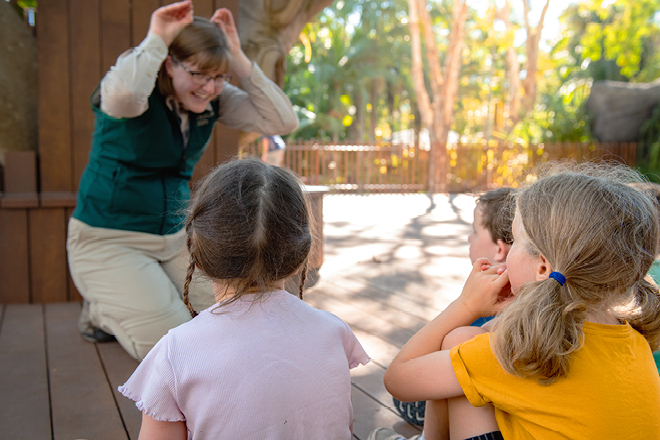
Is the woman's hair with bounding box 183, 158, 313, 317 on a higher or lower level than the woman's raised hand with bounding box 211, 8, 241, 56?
lower

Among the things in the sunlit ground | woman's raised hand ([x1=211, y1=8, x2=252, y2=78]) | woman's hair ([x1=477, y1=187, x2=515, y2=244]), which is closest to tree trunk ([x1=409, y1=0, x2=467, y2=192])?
the sunlit ground

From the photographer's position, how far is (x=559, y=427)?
105cm

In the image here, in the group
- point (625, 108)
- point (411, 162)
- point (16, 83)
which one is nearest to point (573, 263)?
point (16, 83)

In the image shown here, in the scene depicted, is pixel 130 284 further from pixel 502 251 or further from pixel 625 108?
pixel 625 108

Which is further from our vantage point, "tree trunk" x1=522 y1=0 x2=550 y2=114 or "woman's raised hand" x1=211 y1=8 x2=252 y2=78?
"tree trunk" x1=522 y1=0 x2=550 y2=114

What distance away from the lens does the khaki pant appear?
237 cm

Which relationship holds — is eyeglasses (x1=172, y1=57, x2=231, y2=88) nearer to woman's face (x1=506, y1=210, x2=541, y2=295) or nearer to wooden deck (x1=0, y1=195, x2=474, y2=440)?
wooden deck (x1=0, y1=195, x2=474, y2=440)

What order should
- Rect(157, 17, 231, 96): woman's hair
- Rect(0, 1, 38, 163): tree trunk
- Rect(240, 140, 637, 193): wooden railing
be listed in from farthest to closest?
Rect(240, 140, 637, 193): wooden railing
Rect(0, 1, 38, 163): tree trunk
Rect(157, 17, 231, 96): woman's hair

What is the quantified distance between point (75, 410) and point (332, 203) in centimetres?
778

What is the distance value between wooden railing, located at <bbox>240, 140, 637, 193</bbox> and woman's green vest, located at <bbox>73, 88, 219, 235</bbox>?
1049 centimetres

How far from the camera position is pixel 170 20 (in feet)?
7.63

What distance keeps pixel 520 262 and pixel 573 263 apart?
152mm

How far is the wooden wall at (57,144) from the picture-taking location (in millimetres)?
3102

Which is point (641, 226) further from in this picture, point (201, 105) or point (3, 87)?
point (3, 87)
